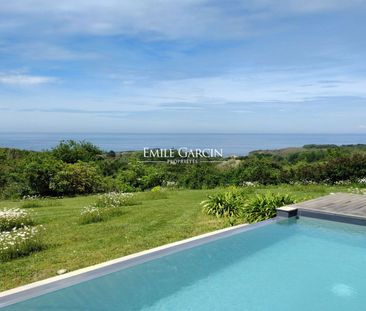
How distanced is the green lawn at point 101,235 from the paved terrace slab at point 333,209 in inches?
55.0

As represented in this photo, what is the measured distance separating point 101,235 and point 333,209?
436 cm

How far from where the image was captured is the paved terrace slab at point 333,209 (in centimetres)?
608

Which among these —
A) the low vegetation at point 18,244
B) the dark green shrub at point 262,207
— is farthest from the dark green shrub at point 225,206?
the low vegetation at point 18,244

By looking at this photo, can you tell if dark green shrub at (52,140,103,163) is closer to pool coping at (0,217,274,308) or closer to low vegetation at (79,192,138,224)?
low vegetation at (79,192,138,224)

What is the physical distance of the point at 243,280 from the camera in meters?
4.39

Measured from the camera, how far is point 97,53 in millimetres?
16047

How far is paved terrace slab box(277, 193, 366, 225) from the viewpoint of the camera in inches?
239

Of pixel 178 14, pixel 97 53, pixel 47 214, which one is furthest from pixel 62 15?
pixel 97 53

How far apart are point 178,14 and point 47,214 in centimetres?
671

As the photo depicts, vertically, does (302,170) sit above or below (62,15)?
below

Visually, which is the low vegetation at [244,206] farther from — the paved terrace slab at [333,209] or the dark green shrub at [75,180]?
the dark green shrub at [75,180]

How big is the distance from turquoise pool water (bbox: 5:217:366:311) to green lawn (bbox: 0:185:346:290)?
0.84 meters

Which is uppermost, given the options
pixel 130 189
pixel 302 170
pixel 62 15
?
pixel 62 15

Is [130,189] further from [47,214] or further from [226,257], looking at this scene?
[226,257]
